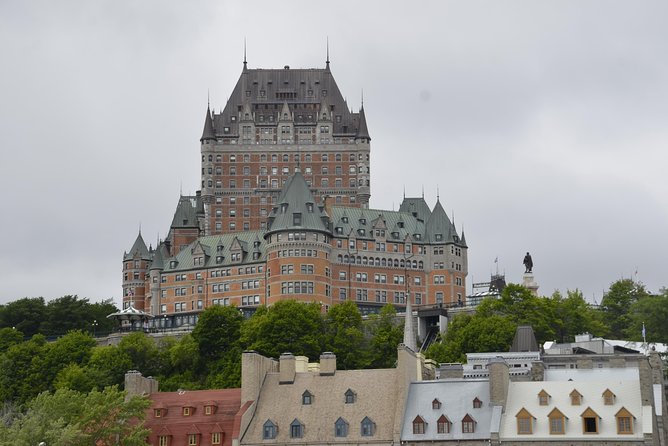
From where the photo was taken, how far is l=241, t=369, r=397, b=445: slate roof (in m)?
119

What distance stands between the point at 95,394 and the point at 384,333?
75.4 meters

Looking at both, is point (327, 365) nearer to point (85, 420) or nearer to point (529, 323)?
point (85, 420)

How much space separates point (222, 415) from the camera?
408 ft

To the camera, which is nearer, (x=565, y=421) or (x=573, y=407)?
(x=565, y=421)

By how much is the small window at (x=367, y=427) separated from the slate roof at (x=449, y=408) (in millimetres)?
2232

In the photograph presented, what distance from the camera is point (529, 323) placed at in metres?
184

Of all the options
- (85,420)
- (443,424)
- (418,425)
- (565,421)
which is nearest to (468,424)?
(443,424)

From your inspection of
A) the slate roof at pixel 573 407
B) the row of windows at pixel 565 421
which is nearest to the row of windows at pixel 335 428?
the slate roof at pixel 573 407

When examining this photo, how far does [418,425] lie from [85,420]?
24175 millimetres

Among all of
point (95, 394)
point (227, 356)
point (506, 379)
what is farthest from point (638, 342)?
point (95, 394)

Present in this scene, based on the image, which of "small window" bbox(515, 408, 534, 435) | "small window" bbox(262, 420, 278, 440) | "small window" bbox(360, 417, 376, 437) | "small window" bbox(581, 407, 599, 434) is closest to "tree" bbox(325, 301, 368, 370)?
"small window" bbox(262, 420, 278, 440)

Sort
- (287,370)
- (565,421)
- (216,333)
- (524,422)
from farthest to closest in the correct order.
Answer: (216,333) < (287,370) < (524,422) < (565,421)

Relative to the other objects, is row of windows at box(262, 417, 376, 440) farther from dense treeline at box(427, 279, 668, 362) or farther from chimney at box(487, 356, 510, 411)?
dense treeline at box(427, 279, 668, 362)

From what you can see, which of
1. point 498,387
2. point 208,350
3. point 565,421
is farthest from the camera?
point 208,350
